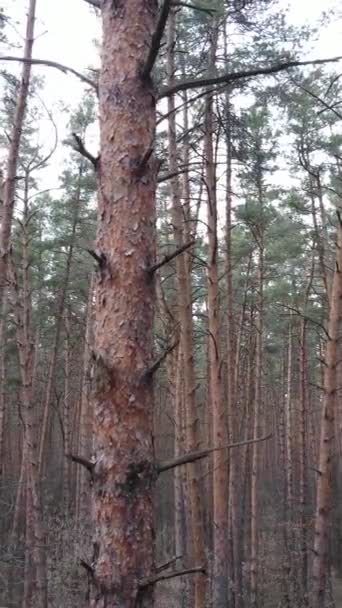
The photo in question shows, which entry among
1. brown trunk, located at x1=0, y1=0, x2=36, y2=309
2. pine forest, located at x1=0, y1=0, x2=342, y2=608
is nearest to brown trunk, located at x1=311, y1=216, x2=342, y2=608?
pine forest, located at x1=0, y1=0, x2=342, y2=608

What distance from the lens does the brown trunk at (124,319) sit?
1.77 m

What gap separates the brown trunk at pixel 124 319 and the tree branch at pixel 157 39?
1.9 inches

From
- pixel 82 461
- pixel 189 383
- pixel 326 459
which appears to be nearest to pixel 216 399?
pixel 189 383

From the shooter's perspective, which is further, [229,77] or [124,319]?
[229,77]

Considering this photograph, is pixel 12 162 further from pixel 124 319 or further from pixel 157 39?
pixel 124 319

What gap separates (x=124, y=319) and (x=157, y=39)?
1.06 m

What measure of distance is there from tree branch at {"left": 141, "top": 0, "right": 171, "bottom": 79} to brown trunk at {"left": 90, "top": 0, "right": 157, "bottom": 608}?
49mm

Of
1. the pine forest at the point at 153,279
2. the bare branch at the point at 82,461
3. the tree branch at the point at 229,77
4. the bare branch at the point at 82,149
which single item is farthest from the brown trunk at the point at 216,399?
the bare branch at the point at 82,461

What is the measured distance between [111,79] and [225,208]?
1062 centimetres

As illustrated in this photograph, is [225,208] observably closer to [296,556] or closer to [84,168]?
[84,168]

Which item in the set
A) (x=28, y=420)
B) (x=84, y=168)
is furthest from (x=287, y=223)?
(x=28, y=420)

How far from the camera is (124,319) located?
2.01 meters

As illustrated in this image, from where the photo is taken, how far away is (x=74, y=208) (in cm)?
1536

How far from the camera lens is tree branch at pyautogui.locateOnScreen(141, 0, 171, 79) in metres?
1.85
